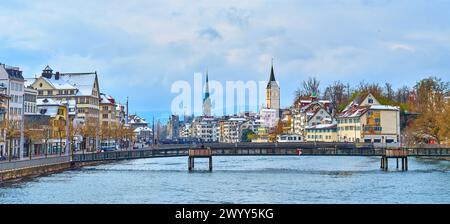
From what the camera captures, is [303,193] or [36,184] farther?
[36,184]

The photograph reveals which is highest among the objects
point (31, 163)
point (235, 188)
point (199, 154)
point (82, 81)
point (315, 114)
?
point (82, 81)

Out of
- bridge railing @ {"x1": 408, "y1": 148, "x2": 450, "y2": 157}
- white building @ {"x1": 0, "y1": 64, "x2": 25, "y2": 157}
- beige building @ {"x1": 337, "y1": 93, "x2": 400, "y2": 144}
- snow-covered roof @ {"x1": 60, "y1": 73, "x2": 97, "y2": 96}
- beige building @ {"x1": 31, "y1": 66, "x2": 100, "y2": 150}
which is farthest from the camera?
snow-covered roof @ {"x1": 60, "y1": 73, "x2": 97, "y2": 96}

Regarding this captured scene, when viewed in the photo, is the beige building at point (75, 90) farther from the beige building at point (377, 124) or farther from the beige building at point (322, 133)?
the beige building at point (322, 133)

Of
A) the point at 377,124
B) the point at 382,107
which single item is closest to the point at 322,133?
the point at 377,124

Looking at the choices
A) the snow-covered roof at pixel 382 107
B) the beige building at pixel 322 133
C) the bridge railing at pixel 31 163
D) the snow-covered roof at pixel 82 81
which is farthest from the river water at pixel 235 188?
the beige building at pixel 322 133

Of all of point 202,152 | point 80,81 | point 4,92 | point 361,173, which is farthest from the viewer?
point 80,81

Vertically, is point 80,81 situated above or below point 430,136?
above

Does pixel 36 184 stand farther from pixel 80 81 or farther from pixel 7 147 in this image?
pixel 80 81

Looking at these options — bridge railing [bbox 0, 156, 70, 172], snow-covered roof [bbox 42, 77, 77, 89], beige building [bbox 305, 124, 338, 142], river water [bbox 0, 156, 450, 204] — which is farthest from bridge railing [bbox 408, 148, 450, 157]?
snow-covered roof [bbox 42, 77, 77, 89]

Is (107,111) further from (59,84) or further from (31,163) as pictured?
(31,163)

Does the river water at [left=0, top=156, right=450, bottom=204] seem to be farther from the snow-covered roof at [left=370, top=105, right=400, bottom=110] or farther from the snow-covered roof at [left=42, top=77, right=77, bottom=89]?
the snow-covered roof at [left=42, top=77, right=77, bottom=89]
